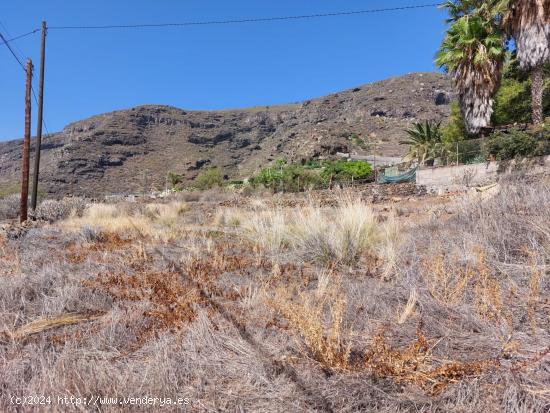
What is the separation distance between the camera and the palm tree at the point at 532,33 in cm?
1808

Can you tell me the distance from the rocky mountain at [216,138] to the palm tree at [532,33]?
42.4m

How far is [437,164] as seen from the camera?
67.6 ft

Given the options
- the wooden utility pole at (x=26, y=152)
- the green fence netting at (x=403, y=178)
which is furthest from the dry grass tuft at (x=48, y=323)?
the green fence netting at (x=403, y=178)

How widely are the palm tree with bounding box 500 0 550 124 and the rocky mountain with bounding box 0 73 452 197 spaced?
4242 centimetres

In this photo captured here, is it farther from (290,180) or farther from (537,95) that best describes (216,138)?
(537,95)

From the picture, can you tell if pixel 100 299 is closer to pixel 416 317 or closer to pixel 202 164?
pixel 416 317

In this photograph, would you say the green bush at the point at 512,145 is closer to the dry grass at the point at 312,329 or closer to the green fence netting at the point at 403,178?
the green fence netting at the point at 403,178

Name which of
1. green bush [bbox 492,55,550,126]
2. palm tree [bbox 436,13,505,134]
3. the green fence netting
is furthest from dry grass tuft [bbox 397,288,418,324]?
green bush [bbox 492,55,550,126]

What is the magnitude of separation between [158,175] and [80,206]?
7107 cm

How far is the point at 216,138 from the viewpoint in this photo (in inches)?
4742

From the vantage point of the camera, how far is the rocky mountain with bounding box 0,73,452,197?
75.2 m

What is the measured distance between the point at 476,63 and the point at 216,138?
346 feet

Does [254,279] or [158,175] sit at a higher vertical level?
[158,175]

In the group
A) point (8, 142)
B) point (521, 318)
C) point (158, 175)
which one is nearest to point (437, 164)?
point (521, 318)
